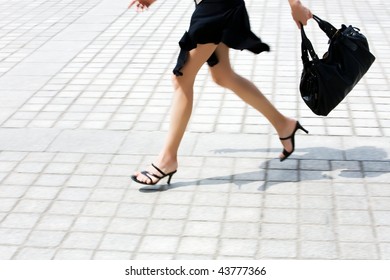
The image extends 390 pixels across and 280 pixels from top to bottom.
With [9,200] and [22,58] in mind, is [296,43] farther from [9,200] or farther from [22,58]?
[9,200]

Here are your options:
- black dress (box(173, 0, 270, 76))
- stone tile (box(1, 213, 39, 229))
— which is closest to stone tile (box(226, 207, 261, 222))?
black dress (box(173, 0, 270, 76))

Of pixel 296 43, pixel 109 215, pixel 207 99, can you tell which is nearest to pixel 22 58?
pixel 207 99

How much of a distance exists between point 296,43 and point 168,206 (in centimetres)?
386

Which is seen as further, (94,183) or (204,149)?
(204,149)

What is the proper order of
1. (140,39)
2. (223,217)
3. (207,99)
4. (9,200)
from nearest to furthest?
(223,217)
(9,200)
(207,99)
(140,39)

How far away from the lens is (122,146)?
4926 millimetres

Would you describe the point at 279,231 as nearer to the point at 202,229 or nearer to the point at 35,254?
the point at 202,229

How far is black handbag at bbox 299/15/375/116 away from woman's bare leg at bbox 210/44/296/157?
411mm

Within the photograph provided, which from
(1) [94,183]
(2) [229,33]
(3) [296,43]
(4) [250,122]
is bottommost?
(3) [296,43]

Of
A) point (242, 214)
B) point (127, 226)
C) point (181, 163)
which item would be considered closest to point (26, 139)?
point (181, 163)

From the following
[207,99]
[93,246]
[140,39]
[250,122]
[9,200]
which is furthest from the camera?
[140,39]

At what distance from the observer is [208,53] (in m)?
4.15

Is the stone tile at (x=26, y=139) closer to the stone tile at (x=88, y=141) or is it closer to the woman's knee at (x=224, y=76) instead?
the stone tile at (x=88, y=141)

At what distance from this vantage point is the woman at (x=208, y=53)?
4.05m
